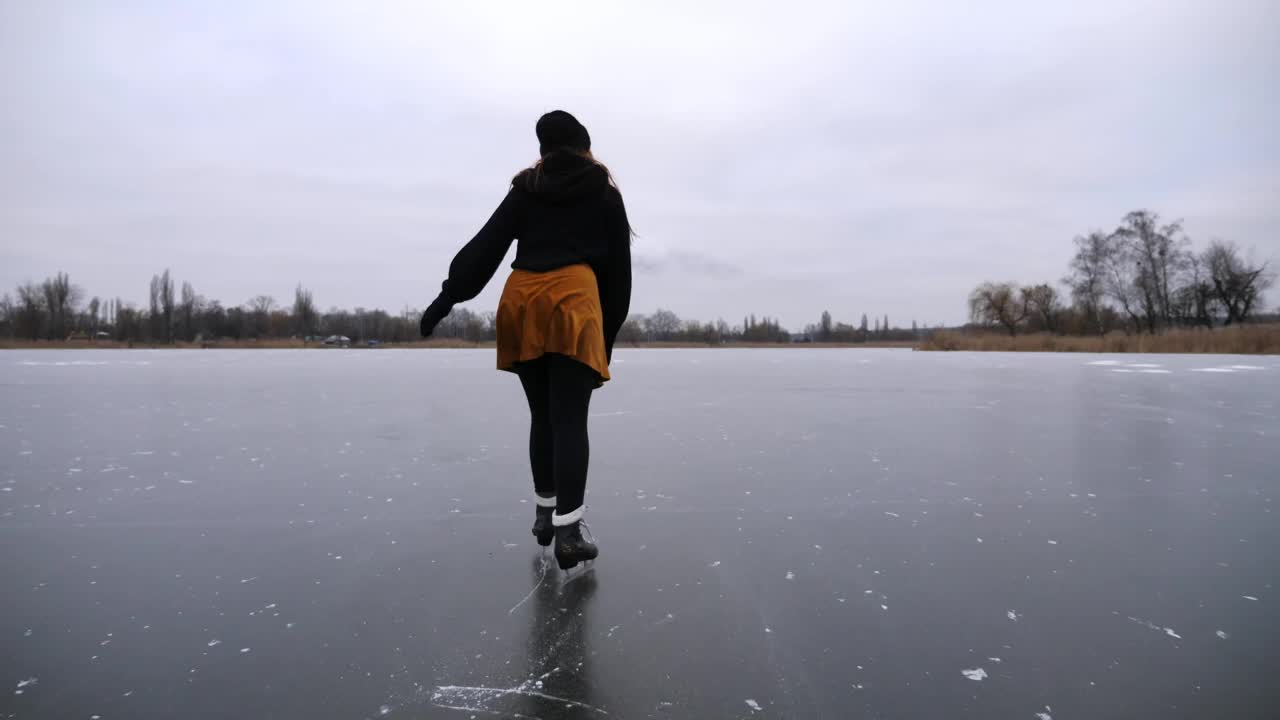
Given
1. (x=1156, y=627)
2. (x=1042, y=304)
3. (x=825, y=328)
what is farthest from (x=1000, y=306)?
(x=1156, y=627)

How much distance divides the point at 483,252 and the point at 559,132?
19.2 inches

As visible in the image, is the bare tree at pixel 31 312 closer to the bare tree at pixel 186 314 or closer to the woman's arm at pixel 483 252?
the bare tree at pixel 186 314

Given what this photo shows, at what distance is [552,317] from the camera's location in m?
1.90

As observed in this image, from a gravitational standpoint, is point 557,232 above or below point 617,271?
above

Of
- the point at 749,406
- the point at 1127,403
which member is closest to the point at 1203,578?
the point at 749,406

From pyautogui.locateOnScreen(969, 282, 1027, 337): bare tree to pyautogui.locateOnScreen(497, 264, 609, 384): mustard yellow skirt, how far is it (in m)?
52.9

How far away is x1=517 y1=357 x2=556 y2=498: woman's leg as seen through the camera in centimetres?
205

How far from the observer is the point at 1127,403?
6.25 m

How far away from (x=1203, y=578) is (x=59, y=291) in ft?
267

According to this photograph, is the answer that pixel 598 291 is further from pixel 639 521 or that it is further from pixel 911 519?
pixel 911 519

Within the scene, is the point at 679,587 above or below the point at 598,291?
below

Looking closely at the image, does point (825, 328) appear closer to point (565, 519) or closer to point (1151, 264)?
point (1151, 264)

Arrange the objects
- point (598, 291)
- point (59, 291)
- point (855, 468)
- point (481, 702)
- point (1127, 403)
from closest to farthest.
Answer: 1. point (481, 702)
2. point (598, 291)
3. point (855, 468)
4. point (1127, 403)
5. point (59, 291)

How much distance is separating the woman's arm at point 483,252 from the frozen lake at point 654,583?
0.90 m
